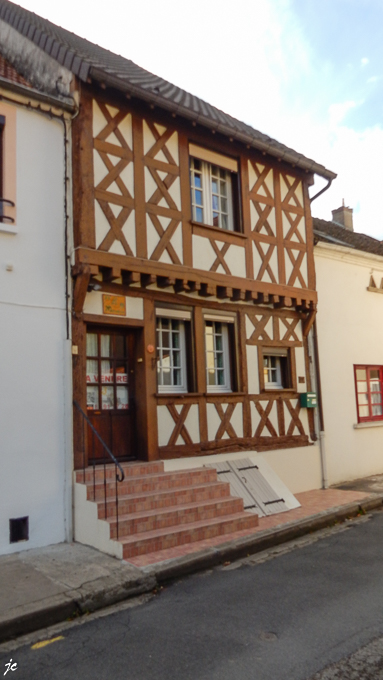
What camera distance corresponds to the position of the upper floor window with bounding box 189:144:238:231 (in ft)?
30.0

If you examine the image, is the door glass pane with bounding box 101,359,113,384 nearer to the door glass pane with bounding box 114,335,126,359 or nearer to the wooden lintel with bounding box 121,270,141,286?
the door glass pane with bounding box 114,335,126,359

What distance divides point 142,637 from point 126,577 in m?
1.09

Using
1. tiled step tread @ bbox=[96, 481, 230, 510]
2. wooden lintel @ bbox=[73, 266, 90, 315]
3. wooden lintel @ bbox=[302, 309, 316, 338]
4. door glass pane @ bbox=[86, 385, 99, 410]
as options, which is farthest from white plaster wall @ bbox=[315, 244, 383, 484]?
wooden lintel @ bbox=[73, 266, 90, 315]

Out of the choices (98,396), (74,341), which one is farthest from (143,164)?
(98,396)

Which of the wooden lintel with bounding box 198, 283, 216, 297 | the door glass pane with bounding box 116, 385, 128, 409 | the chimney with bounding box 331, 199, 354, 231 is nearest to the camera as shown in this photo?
the door glass pane with bounding box 116, 385, 128, 409

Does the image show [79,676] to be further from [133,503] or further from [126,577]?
[133,503]

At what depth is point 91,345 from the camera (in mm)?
7750

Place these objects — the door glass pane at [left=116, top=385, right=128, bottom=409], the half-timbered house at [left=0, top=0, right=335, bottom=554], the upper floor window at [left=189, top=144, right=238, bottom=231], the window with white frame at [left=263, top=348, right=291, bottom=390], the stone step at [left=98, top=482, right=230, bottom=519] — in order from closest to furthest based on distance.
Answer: the stone step at [left=98, top=482, right=230, bottom=519]
the half-timbered house at [left=0, top=0, right=335, bottom=554]
the door glass pane at [left=116, top=385, right=128, bottom=409]
the upper floor window at [left=189, top=144, right=238, bottom=231]
the window with white frame at [left=263, top=348, right=291, bottom=390]

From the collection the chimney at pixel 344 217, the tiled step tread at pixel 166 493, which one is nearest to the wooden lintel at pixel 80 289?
the tiled step tread at pixel 166 493

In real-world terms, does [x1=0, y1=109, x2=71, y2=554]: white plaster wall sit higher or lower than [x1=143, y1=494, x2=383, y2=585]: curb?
higher

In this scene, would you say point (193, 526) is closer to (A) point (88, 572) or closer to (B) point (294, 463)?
(A) point (88, 572)

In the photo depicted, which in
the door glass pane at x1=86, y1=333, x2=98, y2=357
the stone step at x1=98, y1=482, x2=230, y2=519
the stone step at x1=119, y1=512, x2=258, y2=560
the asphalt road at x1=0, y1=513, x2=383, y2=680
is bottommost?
the asphalt road at x1=0, y1=513, x2=383, y2=680

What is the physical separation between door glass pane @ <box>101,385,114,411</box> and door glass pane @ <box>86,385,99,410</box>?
11 cm

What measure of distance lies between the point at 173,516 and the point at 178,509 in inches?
5.6
